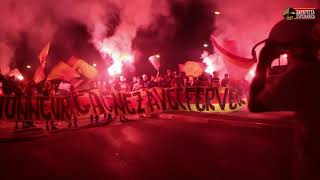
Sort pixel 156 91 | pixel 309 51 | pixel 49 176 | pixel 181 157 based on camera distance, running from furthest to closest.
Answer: pixel 156 91, pixel 181 157, pixel 49 176, pixel 309 51

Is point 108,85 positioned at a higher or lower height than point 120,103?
higher

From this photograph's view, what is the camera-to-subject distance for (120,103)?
43.2ft

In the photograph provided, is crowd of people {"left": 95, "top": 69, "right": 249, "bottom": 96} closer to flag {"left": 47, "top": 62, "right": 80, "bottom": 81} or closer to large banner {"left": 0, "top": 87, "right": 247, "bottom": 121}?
large banner {"left": 0, "top": 87, "right": 247, "bottom": 121}

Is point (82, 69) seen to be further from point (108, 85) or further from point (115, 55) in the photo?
point (115, 55)

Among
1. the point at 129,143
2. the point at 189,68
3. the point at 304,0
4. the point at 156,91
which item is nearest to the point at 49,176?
the point at 129,143

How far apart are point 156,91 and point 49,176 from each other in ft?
25.5

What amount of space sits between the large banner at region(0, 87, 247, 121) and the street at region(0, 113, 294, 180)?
90 centimetres

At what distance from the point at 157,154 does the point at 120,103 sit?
18.9 feet

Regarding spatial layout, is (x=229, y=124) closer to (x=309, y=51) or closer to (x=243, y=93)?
(x=243, y=93)

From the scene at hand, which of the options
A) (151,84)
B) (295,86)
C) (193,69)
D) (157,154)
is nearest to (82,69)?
(151,84)

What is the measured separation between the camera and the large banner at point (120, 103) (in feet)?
37.7

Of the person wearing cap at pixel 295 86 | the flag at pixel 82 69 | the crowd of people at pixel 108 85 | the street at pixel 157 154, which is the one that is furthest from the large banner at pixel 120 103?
the person wearing cap at pixel 295 86

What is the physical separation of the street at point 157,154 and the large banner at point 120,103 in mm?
905

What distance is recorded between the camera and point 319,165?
2211mm
